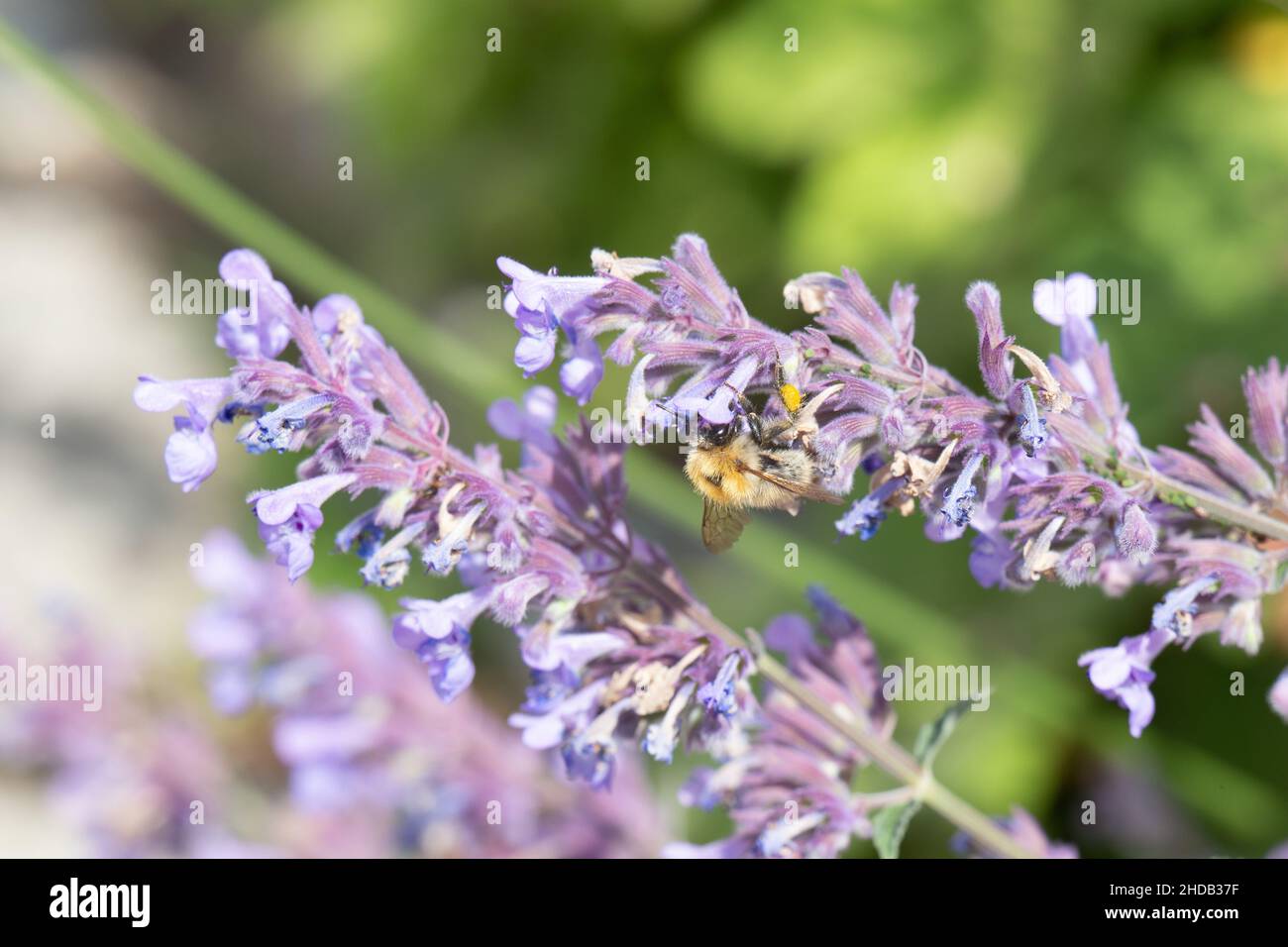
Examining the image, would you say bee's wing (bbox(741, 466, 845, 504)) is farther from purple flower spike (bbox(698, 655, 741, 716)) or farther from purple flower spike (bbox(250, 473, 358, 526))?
purple flower spike (bbox(250, 473, 358, 526))

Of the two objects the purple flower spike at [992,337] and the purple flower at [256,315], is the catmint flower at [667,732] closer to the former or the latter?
the purple flower spike at [992,337]

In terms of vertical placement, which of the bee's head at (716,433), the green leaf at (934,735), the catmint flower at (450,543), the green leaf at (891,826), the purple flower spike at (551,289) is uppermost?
the purple flower spike at (551,289)

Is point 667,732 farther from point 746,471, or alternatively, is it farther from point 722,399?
point 722,399

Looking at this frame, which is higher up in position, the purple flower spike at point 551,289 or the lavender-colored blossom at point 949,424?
the purple flower spike at point 551,289

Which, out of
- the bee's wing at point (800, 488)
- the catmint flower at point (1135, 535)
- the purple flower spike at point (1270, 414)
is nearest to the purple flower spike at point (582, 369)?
the bee's wing at point (800, 488)

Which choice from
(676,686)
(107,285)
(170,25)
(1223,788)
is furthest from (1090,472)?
(170,25)

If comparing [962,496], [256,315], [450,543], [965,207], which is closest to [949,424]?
[962,496]

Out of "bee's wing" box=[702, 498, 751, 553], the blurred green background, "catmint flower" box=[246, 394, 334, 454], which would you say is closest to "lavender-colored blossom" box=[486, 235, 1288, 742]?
"bee's wing" box=[702, 498, 751, 553]
